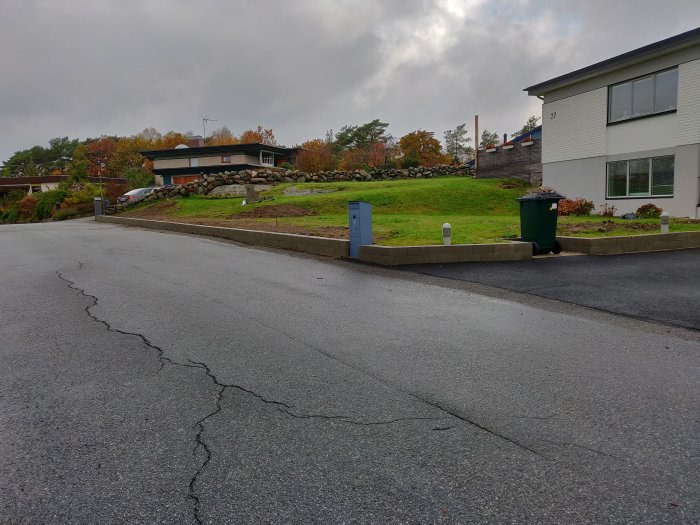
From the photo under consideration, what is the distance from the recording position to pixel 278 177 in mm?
35562

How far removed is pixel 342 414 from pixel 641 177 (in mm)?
20127

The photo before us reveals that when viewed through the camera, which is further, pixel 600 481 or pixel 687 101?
pixel 687 101

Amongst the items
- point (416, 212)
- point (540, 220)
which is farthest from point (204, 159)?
point (540, 220)

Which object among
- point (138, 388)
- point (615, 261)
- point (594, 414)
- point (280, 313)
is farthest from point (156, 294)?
point (615, 261)

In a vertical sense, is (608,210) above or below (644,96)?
below

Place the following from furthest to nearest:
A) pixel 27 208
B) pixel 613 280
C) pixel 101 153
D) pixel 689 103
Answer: pixel 101 153
pixel 27 208
pixel 689 103
pixel 613 280

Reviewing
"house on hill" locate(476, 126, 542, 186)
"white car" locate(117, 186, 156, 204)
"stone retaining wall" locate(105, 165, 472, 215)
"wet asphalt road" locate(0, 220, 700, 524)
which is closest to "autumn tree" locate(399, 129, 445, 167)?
"stone retaining wall" locate(105, 165, 472, 215)

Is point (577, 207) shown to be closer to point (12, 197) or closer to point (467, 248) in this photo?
point (467, 248)

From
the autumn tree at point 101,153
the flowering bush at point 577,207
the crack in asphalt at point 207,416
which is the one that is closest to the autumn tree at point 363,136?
the autumn tree at point 101,153

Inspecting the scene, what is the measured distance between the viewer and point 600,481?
2707 mm


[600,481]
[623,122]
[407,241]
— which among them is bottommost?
[600,481]

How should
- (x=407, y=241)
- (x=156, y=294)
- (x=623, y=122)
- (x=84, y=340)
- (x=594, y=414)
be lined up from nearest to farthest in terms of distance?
(x=594, y=414) < (x=84, y=340) < (x=156, y=294) < (x=407, y=241) < (x=623, y=122)

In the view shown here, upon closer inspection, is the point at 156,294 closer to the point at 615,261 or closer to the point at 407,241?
the point at 407,241

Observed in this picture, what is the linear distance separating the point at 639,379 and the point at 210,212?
23.6 m
